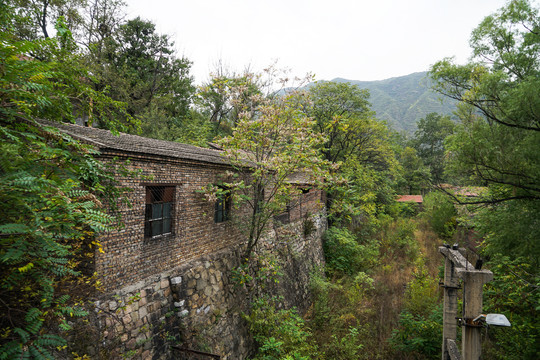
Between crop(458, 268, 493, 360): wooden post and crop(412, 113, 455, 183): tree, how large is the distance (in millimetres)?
43593

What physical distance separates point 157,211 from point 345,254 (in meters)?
14.5

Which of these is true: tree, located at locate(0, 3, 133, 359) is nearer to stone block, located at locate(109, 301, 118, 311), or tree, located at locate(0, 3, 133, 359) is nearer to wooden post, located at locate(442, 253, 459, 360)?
stone block, located at locate(109, 301, 118, 311)

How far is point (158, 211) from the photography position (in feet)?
20.9

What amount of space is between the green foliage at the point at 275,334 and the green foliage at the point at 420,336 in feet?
12.5

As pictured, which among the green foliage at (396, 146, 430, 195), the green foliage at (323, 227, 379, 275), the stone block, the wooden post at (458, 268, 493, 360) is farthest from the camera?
the green foliage at (396, 146, 430, 195)

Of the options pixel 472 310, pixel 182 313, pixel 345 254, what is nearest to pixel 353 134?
pixel 345 254

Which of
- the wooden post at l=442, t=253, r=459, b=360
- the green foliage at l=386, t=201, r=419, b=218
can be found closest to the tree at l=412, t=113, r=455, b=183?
the green foliage at l=386, t=201, r=419, b=218

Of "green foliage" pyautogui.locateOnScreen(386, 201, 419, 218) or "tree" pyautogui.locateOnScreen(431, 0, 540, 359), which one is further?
"green foliage" pyautogui.locateOnScreen(386, 201, 419, 218)

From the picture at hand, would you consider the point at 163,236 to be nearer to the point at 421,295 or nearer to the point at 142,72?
the point at 421,295

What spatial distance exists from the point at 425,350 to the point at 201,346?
27.7ft

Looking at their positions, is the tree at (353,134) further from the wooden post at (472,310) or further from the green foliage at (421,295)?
the wooden post at (472,310)

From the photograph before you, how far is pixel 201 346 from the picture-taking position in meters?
6.57

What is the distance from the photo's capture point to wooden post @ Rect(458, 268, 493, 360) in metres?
5.92

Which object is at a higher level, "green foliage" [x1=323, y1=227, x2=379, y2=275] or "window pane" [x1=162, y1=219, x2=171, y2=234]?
"window pane" [x1=162, y1=219, x2=171, y2=234]
